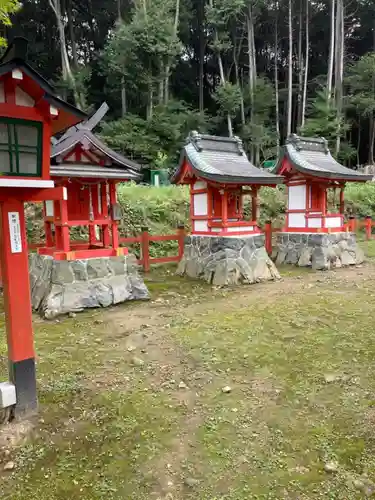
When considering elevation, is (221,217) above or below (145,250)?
above

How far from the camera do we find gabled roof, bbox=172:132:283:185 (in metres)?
9.89

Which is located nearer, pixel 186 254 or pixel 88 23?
pixel 186 254

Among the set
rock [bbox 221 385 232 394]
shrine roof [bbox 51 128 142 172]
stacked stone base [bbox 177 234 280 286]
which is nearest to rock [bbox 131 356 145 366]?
rock [bbox 221 385 232 394]

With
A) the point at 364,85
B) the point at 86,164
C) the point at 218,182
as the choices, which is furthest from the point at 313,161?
the point at 364,85

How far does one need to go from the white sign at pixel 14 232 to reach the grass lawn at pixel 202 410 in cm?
176

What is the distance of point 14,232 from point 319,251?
10097 millimetres

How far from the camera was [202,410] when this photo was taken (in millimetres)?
4039

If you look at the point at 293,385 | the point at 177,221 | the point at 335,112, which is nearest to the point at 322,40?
the point at 335,112

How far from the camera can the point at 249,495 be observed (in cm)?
290

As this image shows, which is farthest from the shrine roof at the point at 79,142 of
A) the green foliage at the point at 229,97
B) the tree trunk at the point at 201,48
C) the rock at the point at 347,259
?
the tree trunk at the point at 201,48

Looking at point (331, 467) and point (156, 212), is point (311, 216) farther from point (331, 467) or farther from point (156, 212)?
point (331, 467)

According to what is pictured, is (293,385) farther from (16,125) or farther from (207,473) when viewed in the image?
(16,125)

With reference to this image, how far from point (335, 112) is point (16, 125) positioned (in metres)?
23.3

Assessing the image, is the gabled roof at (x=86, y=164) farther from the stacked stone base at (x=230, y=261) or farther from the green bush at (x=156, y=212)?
the green bush at (x=156, y=212)
